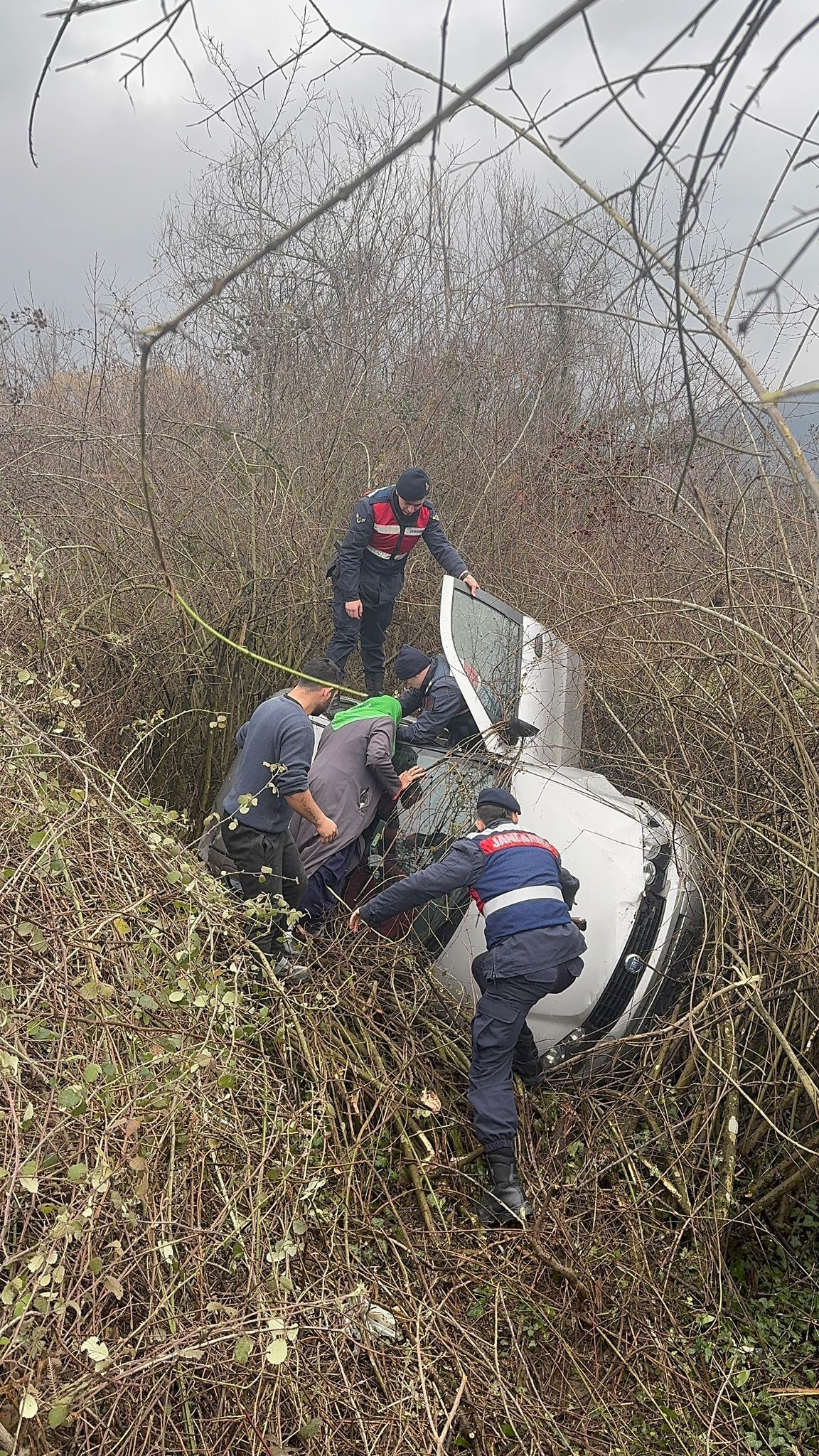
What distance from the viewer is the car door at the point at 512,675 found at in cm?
454

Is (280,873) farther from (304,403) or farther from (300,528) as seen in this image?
(304,403)

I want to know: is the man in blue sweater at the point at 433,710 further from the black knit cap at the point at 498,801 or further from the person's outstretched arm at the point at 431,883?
the person's outstretched arm at the point at 431,883

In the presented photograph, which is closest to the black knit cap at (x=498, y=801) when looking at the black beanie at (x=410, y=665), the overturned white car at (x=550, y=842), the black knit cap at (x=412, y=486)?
the overturned white car at (x=550, y=842)

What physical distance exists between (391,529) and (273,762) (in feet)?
8.32

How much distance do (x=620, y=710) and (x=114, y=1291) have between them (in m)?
3.97

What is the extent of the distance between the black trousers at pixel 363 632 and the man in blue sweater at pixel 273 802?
190 cm

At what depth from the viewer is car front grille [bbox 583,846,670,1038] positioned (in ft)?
13.5

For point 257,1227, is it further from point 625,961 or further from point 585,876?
point 585,876

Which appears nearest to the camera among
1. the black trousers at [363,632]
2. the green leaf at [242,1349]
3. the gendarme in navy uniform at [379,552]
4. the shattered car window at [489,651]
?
the green leaf at [242,1349]

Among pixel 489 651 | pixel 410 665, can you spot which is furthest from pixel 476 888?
pixel 410 665

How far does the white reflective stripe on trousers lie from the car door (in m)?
0.73

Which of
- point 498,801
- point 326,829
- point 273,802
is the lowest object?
point 326,829

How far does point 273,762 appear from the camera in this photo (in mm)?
4559

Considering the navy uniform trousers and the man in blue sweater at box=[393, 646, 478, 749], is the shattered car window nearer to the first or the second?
the man in blue sweater at box=[393, 646, 478, 749]
